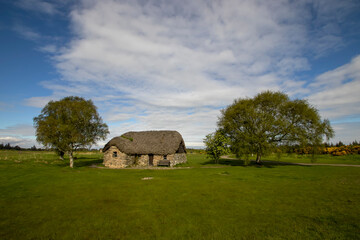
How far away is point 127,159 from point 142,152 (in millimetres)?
3242

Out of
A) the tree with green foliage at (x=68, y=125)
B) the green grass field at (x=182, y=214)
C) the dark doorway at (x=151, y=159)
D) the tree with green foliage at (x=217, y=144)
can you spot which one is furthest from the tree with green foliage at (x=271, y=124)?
the tree with green foliage at (x=68, y=125)

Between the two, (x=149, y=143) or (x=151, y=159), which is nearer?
(x=151, y=159)

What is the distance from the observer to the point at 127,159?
36031 mm

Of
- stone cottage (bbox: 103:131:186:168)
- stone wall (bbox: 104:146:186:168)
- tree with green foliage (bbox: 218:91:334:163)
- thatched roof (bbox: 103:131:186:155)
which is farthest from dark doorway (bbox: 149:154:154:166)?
tree with green foliage (bbox: 218:91:334:163)

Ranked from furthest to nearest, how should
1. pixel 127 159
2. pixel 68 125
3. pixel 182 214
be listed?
1. pixel 127 159
2. pixel 68 125
3. pixel 182 214

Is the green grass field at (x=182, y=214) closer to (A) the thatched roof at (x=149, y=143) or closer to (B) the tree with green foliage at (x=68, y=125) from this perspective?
(B) the tree with green foliage at (x=68, y=125)

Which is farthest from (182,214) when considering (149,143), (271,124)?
(149,143)

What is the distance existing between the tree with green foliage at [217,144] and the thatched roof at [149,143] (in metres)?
6.48

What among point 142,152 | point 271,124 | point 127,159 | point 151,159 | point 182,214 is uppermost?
point 271,124

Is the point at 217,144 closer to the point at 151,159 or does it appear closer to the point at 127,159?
the point at 151,159

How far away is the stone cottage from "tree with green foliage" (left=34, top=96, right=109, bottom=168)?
14.8 feet

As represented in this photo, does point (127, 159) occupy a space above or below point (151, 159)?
above

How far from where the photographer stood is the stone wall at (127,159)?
3556 cm

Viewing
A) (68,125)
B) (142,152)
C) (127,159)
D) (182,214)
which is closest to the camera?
(182,214)
